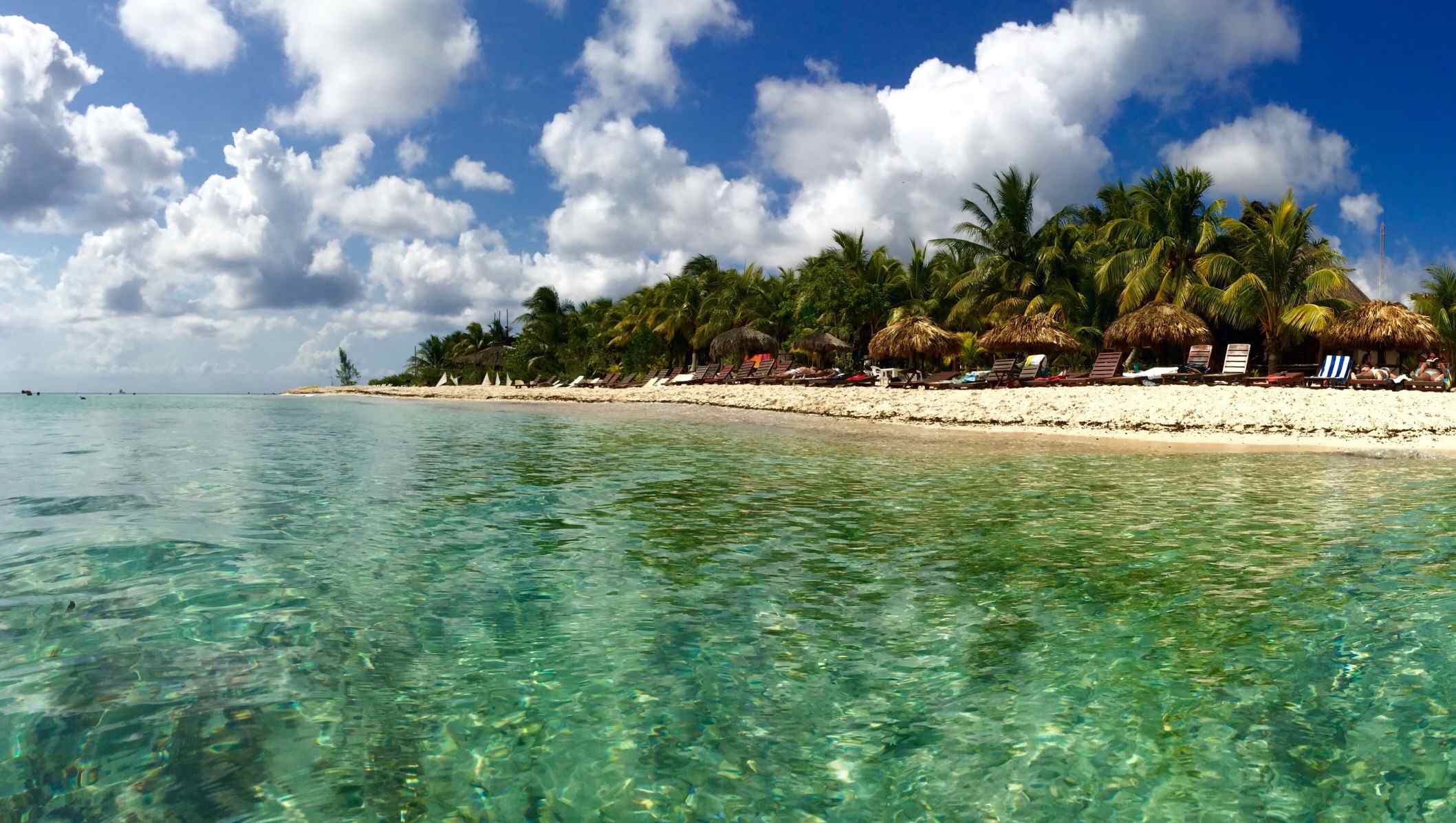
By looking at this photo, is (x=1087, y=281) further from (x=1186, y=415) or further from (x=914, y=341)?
(x=1186, y=415)

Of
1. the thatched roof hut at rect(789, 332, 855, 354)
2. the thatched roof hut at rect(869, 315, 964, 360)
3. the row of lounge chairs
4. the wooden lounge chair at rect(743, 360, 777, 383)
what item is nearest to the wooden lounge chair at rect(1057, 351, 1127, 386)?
the row of lounge chairs

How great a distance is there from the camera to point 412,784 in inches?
105

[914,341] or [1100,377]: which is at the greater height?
[914,341]

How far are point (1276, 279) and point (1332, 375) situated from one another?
22.7 feet

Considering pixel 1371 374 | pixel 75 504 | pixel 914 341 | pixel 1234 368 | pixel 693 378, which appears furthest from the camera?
pixel 693 378

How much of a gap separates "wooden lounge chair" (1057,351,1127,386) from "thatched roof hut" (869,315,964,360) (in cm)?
637

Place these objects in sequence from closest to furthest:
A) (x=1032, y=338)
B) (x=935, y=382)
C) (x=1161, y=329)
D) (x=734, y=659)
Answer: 1. (x=734, y=659)
2. (x=1161, y=329)
3. (x=1032, y=338)
4. (x=935, y=382)

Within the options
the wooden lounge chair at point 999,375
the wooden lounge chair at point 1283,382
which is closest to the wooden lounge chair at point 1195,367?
the wooden lounge chair at point 1283,382

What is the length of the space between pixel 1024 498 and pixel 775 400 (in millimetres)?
18638

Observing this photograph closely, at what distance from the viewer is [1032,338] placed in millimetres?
25688

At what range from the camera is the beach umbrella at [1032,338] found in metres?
25.8

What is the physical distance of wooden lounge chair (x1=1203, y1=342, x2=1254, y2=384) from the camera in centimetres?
1992

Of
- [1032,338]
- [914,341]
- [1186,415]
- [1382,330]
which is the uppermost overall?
[1382,330]

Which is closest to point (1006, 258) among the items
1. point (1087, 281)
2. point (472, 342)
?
point (1087, 281)
